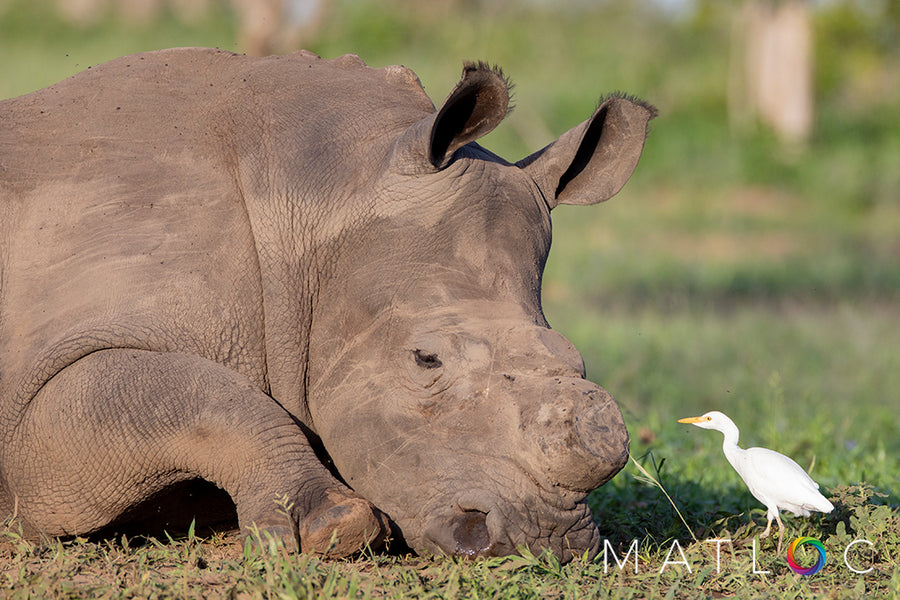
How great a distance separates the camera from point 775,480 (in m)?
3.53

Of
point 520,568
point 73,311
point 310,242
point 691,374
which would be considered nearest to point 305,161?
point 310,242

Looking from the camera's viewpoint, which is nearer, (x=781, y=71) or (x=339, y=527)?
(x=339, y=527)

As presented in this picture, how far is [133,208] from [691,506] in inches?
89.0

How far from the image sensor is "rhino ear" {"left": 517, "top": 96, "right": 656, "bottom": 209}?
159 inches

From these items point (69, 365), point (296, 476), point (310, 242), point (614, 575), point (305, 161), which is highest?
point (305, 161)

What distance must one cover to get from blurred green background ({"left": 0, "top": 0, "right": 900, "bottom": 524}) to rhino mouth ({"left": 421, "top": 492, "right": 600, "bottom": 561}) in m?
1.37

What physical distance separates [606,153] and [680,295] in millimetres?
7897

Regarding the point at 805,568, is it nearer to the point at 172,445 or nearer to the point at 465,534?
the point at 465,534

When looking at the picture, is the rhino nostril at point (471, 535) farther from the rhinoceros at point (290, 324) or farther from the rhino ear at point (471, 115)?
the rhino ear at point (471, 115)

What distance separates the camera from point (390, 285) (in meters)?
3.45

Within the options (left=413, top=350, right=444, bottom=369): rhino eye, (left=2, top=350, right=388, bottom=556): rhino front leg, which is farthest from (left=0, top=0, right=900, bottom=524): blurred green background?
(left=2, top=350, right=388, bottom=556): rhino front leg

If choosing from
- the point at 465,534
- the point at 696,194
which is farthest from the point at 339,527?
the point at 696,194

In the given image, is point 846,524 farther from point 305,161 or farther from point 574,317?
point 574,317

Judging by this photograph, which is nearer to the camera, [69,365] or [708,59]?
[69,365]
